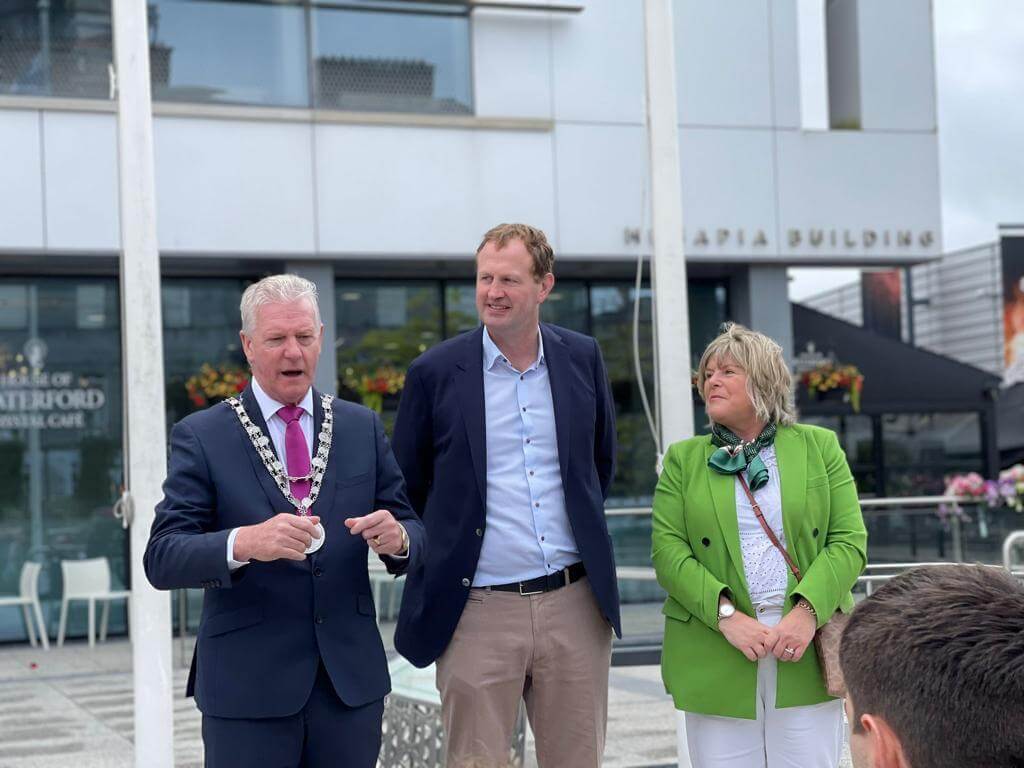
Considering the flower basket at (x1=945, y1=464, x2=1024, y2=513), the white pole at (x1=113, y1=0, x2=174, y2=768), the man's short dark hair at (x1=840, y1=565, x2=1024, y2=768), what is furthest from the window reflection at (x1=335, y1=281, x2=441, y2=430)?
the man's short dark hair at (x1=840, y1=565, x2=1024, y2=768)

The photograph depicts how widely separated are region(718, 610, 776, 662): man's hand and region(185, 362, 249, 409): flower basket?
9621 mm

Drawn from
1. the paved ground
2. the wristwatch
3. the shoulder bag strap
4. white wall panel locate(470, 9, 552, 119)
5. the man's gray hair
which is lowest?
the paved ground

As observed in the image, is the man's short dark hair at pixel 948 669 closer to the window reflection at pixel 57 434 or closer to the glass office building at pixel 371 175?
the glass office building at pixel 371 175

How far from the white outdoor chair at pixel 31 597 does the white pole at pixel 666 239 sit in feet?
28.9

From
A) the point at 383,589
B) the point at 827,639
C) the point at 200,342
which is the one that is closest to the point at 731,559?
the point at 827,639

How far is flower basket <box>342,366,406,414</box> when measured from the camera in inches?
518

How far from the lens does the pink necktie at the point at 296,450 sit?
124 inches

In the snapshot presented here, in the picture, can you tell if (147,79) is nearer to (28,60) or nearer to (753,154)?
(28,60)

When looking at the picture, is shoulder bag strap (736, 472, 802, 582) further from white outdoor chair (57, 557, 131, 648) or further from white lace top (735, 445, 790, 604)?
white outdoor chair (57, 557, 131, 648)

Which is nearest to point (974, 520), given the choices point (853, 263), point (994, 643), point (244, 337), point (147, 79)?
point (853, 263)

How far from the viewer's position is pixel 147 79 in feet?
17.0

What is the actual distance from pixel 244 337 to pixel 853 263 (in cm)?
1134

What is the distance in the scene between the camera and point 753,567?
3.71 metres

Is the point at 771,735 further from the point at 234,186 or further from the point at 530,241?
the point at 234,186
